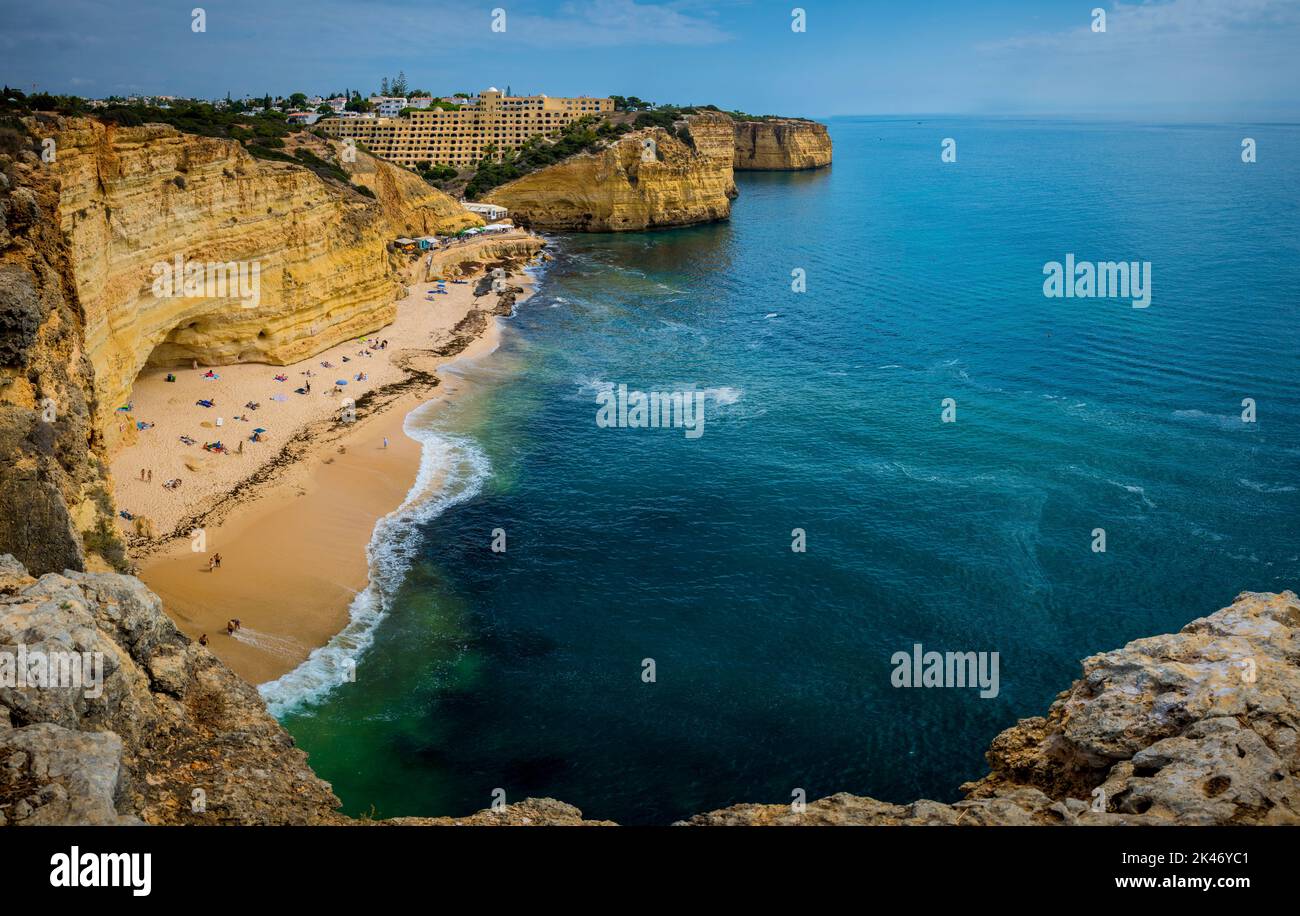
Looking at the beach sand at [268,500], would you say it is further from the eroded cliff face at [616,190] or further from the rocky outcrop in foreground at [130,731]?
the eroded cliff face at [616,190]

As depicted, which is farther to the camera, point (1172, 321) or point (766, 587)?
point (1172, 321)

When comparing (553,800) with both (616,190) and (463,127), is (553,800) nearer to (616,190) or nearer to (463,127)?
(616,190)

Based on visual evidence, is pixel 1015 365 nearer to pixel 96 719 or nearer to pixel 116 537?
pixel 116 537

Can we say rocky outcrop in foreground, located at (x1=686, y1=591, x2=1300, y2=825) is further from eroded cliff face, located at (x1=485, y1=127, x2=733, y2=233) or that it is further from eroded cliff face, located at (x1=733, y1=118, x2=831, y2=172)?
eroded cliff face, located at (x1=733, y1=118, x2=831, y2=172)

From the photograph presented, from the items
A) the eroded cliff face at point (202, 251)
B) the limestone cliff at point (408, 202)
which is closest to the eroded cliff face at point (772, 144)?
the limestone cliff at point (408, 202)

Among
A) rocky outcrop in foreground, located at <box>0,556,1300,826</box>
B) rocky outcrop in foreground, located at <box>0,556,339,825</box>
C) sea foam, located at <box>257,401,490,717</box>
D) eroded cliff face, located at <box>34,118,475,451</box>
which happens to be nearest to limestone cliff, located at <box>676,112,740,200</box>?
eroded cliff face, located at <box>34,118,475,451</box>

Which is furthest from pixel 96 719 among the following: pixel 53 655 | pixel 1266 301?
pixel 1266 301
